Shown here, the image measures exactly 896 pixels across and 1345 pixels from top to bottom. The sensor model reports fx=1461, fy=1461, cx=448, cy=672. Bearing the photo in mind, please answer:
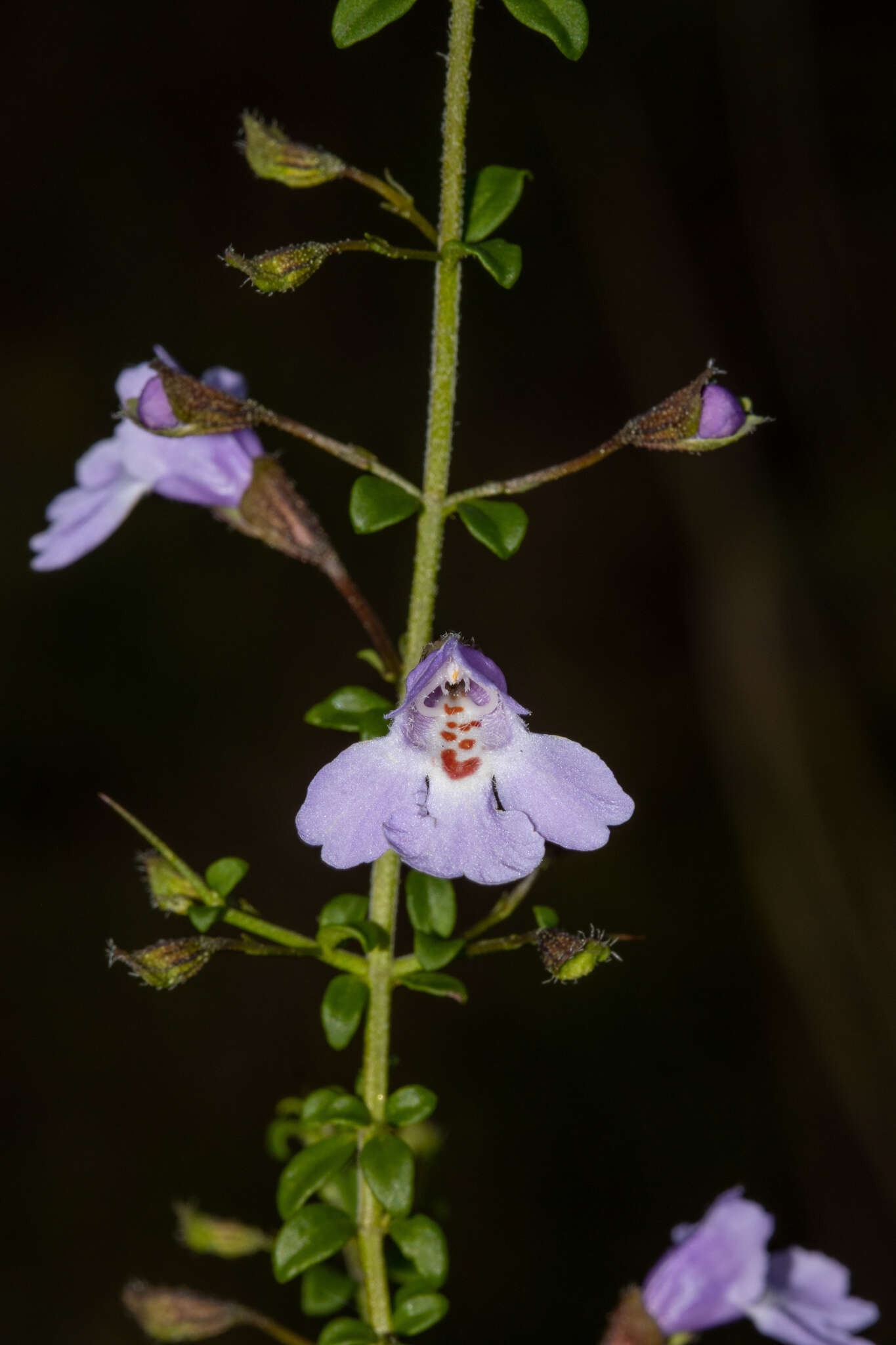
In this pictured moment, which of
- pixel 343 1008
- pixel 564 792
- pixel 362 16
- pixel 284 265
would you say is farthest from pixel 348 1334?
pixel 362 16

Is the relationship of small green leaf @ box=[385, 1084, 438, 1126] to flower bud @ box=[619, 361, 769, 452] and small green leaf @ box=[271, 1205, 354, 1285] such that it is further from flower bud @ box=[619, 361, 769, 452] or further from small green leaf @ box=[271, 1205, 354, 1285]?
flower bud @ box=[619, 361, 769, 452]

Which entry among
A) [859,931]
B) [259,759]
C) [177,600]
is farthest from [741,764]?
[177,600]

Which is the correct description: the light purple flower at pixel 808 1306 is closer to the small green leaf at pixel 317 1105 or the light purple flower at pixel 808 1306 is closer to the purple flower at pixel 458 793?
the small green leaf at pixel 317 1105

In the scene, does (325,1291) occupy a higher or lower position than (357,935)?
lower

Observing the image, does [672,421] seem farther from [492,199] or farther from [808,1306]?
[808,1306]

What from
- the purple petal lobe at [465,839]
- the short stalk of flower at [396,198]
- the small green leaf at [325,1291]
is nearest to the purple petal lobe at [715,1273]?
the small green leaf at [325,1291]

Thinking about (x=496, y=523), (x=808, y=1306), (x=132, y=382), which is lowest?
(x=808, y=1306)

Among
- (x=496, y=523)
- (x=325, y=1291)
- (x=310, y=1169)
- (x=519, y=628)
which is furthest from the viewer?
(x=519, y=628)
